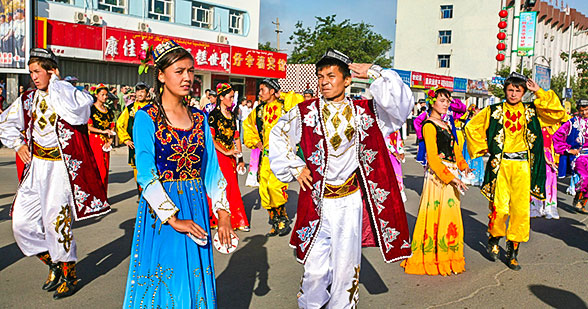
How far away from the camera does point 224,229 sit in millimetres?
3008

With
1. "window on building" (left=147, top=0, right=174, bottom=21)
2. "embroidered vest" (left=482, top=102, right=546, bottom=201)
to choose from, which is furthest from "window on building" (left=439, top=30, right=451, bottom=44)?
"embroidered vest" (left=482, top=102, right=546, bottom=201)

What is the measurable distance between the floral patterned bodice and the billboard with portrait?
58.8 feet

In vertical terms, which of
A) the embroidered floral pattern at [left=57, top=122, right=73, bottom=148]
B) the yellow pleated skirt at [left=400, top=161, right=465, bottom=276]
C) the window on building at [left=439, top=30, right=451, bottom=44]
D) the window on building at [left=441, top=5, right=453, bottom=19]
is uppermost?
the window on building at [left=441, top=5, right=453, bottom=19]

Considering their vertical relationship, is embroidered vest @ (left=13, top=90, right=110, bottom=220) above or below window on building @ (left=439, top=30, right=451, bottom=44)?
below

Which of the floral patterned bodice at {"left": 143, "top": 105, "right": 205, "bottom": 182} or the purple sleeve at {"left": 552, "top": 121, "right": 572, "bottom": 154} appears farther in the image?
the purple sleeve at {"left": 552, "top": 121, "right": 572, "bottom": 154}

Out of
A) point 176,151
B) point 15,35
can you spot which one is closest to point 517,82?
point 176,151

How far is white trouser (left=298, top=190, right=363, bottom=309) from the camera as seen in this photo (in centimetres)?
378

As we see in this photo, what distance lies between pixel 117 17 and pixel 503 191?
21613 mm

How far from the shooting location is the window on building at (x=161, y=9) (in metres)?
25.6

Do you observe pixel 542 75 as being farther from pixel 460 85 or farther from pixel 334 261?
pixel 334 261

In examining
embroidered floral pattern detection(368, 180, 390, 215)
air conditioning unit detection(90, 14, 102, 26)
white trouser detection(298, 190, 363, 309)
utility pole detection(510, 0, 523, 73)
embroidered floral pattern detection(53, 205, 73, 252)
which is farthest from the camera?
air conditioning unit detection(90, 14, 102, 26)

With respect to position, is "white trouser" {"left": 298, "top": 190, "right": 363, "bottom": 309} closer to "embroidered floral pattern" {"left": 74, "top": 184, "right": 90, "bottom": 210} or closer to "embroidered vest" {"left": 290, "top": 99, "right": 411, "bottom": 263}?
"embroidered vest" {"left": 290, "top": 99, "right": 411, "bottom": 263}

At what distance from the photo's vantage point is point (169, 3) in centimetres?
2625

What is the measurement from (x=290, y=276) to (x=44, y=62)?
3.13m
